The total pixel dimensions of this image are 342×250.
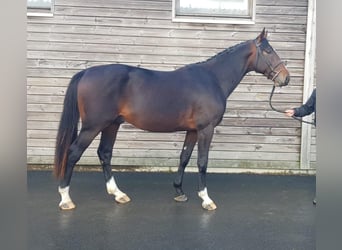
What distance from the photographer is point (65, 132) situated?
401 centimetres

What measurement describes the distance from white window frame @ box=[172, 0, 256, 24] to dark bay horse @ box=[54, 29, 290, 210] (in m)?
1.55

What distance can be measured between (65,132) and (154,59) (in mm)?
2133

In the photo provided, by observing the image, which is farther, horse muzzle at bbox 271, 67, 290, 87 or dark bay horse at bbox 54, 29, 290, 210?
horse muzzle at bbox 271, 67, 290, 87

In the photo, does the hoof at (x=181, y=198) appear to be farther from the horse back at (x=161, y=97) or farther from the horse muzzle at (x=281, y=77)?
the horse muzzle at (x=281, y=77)

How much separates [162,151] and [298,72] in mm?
2126

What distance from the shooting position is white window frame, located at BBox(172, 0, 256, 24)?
5.73 m

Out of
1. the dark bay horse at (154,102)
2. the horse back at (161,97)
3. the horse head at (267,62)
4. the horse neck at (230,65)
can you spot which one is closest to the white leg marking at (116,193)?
the dark bay horse at (154,102)

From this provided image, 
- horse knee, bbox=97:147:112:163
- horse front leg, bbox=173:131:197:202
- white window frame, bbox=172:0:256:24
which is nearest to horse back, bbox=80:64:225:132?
horse front leg, bbox=173:131:197:202

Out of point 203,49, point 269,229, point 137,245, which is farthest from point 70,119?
point 203,49

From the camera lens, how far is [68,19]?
5.69 m

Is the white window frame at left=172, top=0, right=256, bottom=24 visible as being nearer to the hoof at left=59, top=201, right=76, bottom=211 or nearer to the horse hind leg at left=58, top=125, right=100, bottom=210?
the horse hind leg at left=58, top=125, right=100, bottom=210

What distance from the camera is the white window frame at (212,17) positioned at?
5.73 m

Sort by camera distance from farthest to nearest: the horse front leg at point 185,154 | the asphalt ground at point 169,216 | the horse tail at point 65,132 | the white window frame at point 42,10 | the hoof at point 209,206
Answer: the white window frame at point 42,10 < the horse front leg at point 185,154 < the hoof at point 209,206 < the horse tail at point 65,132 < the asphalt ground at point 169,216

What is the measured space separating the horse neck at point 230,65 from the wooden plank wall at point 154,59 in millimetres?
1490
